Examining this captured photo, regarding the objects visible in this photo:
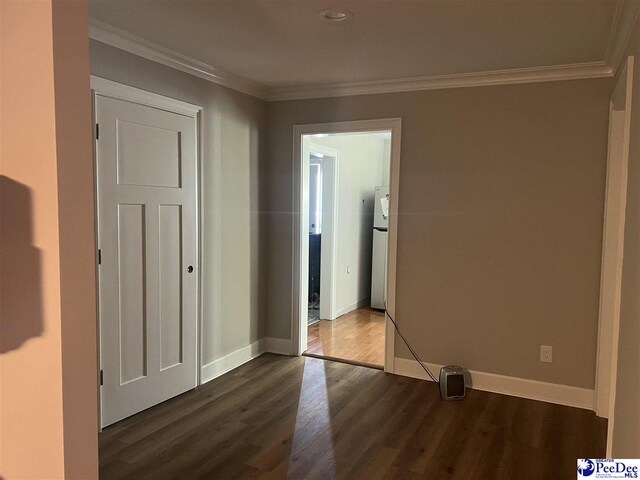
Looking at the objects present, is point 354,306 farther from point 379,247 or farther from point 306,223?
point 306,223

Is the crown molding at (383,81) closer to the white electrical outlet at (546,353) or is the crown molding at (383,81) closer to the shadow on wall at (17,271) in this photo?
the white electrical outlet at (546,353)

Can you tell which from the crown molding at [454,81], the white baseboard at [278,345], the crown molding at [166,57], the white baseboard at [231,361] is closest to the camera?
the crown molding at [166,57]

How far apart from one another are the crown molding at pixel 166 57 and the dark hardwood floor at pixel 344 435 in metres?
2.37

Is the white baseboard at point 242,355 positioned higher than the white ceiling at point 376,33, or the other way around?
the white ceiling at point 376,33

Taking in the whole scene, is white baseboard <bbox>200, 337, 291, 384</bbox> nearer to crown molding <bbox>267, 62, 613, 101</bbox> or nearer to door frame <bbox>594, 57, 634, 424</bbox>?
crown molding <bbox>267, 62, 613, 101</bbox>

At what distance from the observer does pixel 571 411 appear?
3.41 m

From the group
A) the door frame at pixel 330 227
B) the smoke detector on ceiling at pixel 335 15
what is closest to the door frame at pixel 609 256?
the smoke detector on ceiling at pixel 335 15

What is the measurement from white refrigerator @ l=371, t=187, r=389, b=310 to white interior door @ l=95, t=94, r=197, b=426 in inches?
127

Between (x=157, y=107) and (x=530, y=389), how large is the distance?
11.0ft

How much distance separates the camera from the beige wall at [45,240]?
995mm

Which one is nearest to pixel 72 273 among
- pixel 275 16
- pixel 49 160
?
pixel 49 160

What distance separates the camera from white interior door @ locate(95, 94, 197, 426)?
2998 mm

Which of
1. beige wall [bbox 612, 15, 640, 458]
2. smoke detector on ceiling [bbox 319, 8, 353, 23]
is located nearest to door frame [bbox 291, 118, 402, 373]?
smoke detector on ceiling [bbox 319, 8, 353, 23]

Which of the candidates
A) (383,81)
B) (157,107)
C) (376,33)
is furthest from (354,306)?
(376,33)
